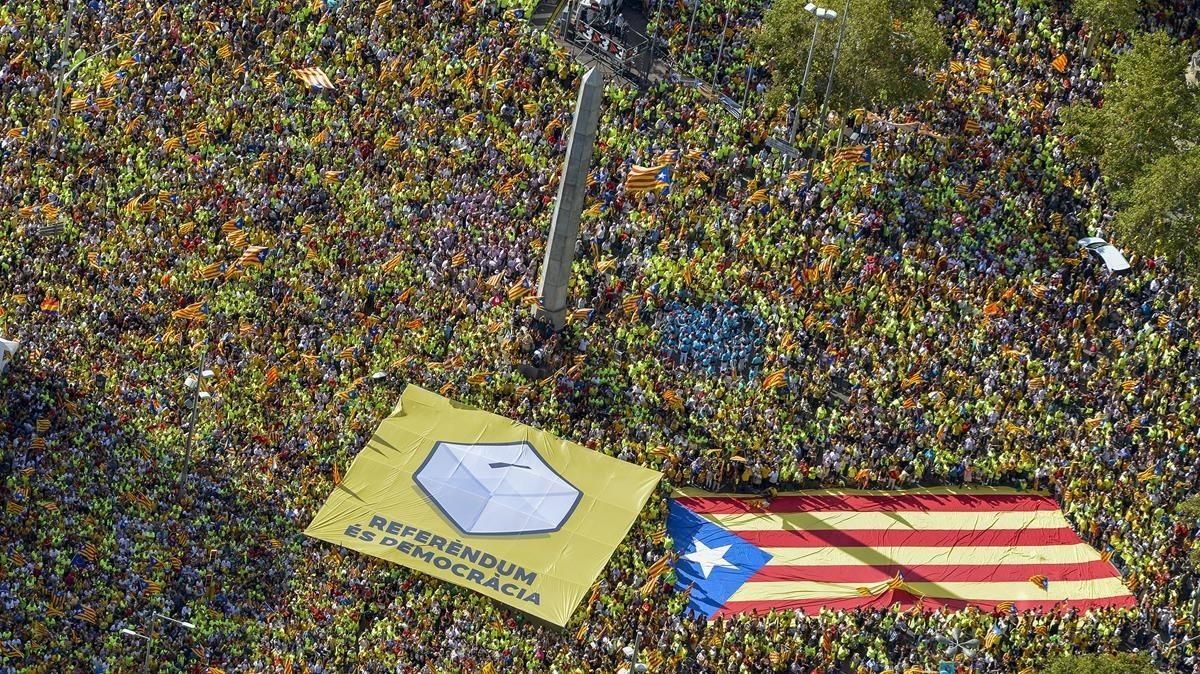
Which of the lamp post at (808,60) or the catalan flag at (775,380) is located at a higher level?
the lamp post at (808,60)

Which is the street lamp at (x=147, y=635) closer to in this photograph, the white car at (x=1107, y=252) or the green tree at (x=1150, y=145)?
the white car at (x=1107, y=252)

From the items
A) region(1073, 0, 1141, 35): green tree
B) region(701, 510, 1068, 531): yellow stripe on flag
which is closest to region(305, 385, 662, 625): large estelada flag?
region(701, 510, 1068, 531): yellow stripe on flag

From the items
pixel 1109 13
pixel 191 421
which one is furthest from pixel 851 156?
pixel 191 421

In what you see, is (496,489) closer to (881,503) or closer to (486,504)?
(486,504)

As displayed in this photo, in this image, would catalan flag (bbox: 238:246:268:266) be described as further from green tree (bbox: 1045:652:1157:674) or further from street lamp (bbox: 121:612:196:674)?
green tree (bbox: 1045:652:1157:674)

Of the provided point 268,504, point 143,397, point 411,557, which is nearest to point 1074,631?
point 411,557

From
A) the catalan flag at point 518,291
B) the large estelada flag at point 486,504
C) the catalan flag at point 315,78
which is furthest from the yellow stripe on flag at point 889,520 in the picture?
the catalan flag at point 315,78

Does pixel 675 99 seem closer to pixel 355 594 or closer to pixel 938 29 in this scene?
pixel 938 29

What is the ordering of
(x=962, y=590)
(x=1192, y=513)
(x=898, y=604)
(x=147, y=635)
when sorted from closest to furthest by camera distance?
(x=147, y=635) < (x=898, y=604) < (x=962, y=590) < (x=1192, y=513)
